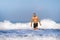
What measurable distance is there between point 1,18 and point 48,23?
65cm

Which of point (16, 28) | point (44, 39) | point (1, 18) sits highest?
point (1, 18)

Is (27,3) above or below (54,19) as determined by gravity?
above

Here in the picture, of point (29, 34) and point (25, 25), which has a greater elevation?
point (25, 25)

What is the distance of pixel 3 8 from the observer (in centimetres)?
231

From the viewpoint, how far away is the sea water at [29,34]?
2.24 meters

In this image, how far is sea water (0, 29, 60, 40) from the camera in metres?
2.24

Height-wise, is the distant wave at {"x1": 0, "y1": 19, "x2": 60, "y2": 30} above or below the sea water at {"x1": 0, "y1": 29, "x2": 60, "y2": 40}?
above

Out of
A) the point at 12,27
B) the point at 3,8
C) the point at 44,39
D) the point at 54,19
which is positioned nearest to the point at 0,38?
the point at 12,27

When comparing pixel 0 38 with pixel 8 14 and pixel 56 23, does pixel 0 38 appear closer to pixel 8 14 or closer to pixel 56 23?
pixel 8 14

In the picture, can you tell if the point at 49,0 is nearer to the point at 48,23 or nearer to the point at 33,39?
the point at 48,23

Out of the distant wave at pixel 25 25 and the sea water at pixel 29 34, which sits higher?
the distant wave at pixel 25 25

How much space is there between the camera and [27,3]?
231 centimetres

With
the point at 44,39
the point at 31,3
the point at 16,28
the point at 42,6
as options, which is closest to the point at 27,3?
the point at 31,3

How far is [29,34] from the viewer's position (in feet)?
7.41
